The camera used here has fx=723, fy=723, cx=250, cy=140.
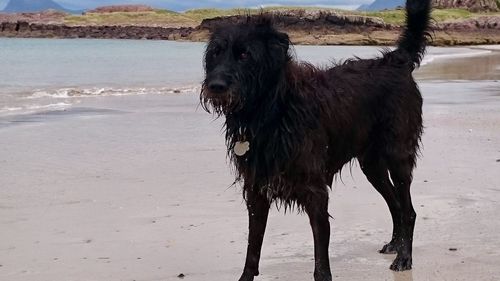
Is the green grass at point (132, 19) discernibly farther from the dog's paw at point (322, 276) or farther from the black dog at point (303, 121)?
the dog's paw at point (322, 276)

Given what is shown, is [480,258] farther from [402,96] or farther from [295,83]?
[295,83]

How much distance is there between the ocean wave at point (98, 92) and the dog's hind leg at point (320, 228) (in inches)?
559

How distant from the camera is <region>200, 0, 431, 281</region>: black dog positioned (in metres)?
3.74

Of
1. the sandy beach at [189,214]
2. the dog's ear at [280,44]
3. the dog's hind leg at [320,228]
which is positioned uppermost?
the dog's ear at [280,44]

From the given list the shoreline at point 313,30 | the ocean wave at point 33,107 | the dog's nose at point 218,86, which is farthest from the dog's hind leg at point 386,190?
the shoreline at point 313,30

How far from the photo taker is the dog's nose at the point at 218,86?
11.6ft

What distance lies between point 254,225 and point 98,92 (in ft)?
49.5

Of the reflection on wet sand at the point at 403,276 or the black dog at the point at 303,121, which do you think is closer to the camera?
the black dog at the point at 303,121

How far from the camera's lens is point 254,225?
14.4ft

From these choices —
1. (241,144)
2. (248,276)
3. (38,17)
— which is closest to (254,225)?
(248,276)

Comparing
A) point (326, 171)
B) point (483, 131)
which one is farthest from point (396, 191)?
point (483, 131)

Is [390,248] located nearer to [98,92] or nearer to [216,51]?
[216,51]

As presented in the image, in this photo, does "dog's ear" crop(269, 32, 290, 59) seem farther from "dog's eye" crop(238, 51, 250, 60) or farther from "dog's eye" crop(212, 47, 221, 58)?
"dog's eye" crop(212, 47, 221, 58)

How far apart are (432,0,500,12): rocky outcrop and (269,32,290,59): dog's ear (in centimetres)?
9864
